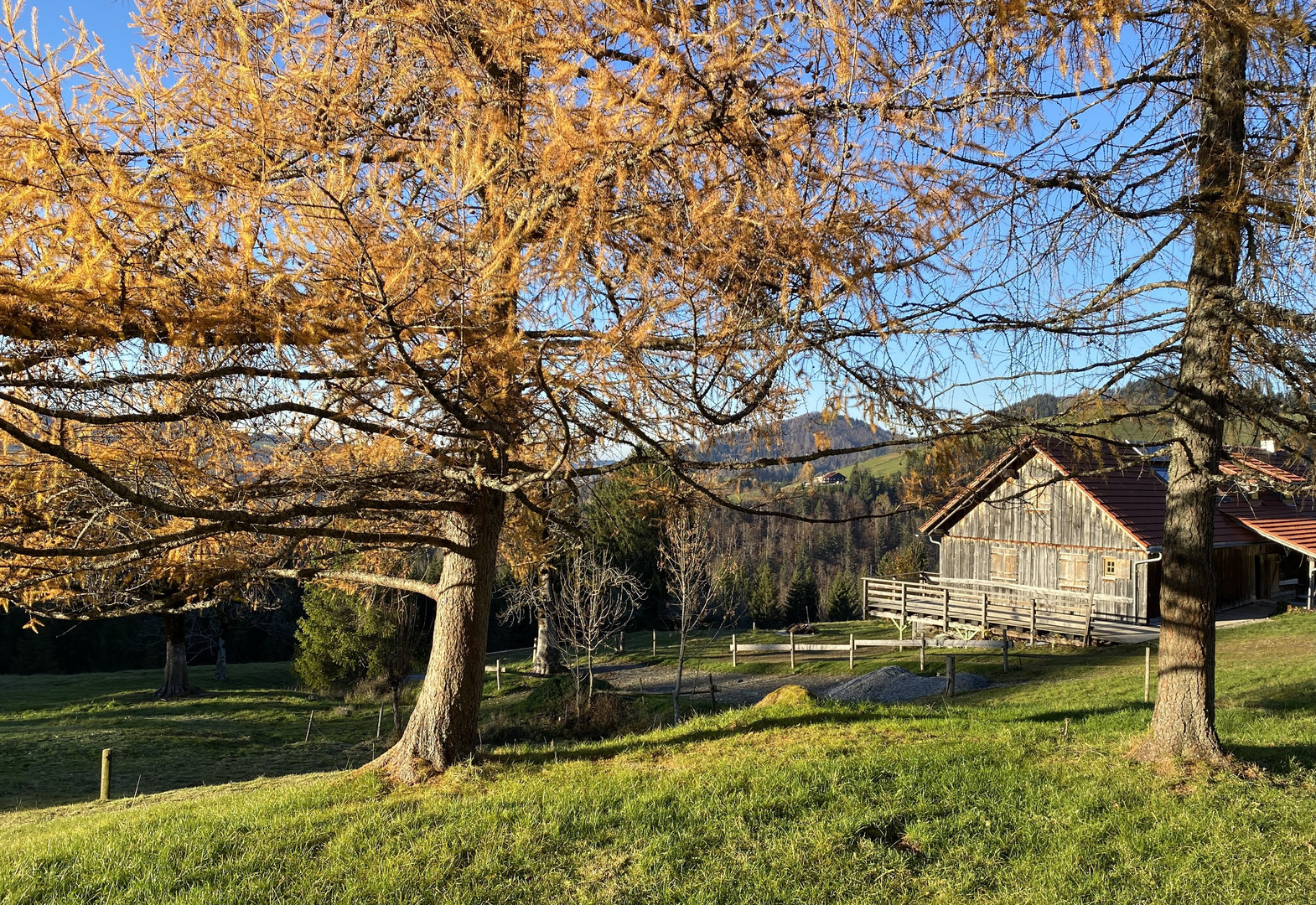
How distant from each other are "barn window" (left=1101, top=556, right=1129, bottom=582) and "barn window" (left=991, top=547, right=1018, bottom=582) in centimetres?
303

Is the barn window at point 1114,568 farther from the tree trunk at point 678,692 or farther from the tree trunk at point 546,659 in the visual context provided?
the tree trunk at point 546,659

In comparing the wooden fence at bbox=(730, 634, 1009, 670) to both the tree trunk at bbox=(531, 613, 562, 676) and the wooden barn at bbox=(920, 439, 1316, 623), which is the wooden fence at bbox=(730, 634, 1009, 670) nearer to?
the wooden barn at bbox=(920, 439, 1316, 623)

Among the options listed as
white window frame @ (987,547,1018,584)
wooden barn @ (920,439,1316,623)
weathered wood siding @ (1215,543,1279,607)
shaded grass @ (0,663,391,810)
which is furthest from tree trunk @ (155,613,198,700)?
weathered wood siding @ (1215,543,1279,607)

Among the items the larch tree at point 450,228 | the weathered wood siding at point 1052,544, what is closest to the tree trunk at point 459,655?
the larch tree at point 450,228

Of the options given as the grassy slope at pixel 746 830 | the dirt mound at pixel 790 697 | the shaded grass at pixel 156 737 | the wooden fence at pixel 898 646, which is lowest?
the shaded grass at pixel 156 737

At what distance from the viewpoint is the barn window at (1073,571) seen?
22.7m

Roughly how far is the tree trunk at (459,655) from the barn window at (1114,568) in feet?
66.5

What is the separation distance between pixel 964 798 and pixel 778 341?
3498mm

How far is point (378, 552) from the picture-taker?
9.43 meters

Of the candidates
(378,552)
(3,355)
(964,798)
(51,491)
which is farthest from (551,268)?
(378,552)

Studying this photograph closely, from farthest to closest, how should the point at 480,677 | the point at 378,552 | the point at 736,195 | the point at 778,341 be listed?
1. the point at 378,552
2. the point at 480,677
3. the point at 778,341
4. the point at 736,195

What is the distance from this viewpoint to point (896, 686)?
48.0 ft

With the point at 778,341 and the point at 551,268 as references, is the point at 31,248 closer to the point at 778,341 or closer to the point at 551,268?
the point at 551,268

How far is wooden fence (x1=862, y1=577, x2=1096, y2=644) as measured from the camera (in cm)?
2155
